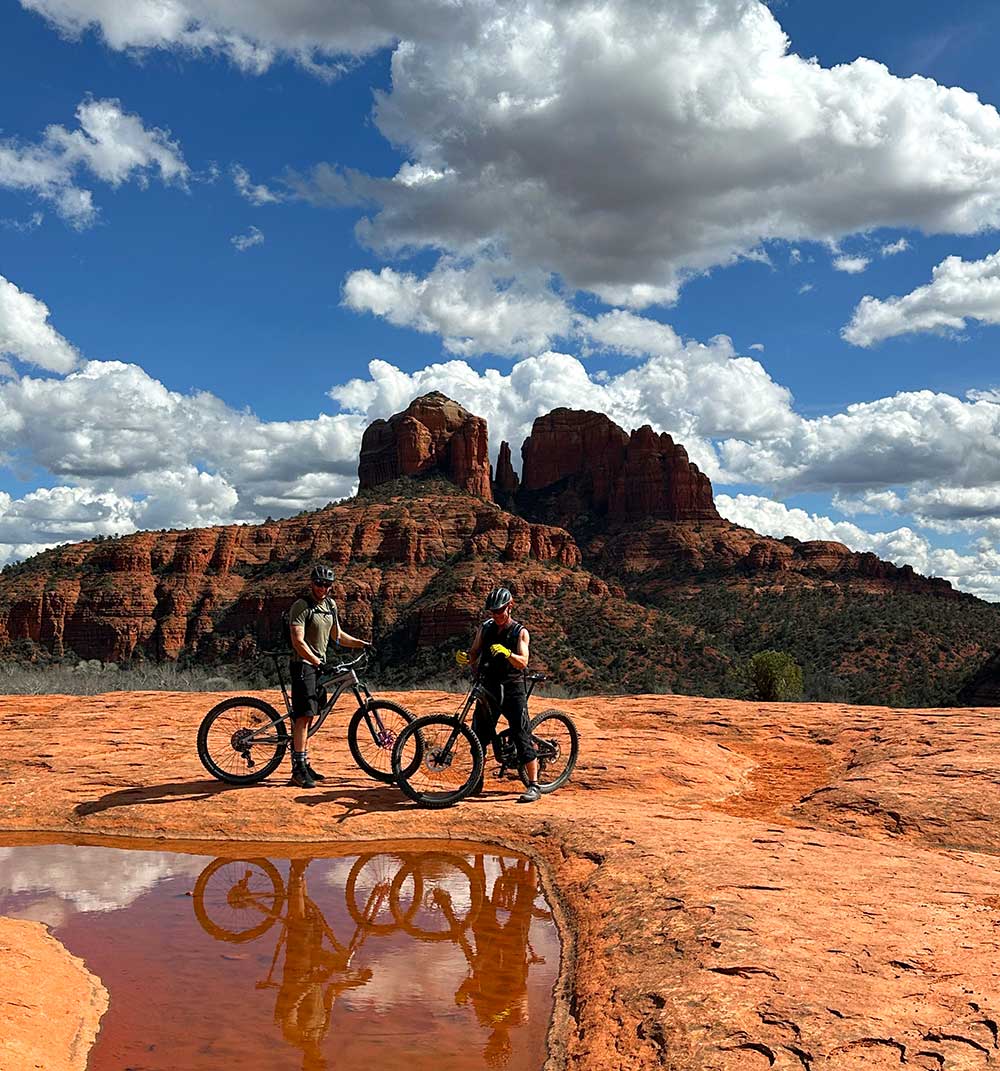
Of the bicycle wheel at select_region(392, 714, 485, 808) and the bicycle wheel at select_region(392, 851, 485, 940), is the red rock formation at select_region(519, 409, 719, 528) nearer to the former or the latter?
the bicycle wheel at select_region(392, 714, 485, 808)

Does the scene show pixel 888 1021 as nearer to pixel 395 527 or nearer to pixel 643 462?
pixel 395 527

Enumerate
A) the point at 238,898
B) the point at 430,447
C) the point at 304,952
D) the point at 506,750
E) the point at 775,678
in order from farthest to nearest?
the point at 430,447 < the point at 775,678 < the point at 506,750 < the point at 238,898 < the point at 304,952

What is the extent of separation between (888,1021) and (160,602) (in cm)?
8743

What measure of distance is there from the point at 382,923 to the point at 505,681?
3.26 metres

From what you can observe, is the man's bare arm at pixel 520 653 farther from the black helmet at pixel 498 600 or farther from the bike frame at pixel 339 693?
the bike frame at pixel 339 693

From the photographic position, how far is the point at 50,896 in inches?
260

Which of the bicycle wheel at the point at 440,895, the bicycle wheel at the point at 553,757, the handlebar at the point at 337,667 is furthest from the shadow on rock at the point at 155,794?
the bicycle wheel at the point at 553,757

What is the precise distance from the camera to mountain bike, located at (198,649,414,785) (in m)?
9.47

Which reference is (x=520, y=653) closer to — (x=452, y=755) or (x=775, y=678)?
(x=452, y=755)

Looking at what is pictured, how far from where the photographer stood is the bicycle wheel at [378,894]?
615cm

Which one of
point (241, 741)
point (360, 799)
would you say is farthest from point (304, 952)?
point (241, 741)

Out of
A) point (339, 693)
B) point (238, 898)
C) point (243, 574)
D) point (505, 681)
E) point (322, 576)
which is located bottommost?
point (238, 898)

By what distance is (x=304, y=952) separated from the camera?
555cm

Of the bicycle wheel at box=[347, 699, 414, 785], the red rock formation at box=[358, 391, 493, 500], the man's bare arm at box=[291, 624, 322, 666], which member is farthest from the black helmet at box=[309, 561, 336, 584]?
the red rock formation at box=[358, 391, 493, 500]
